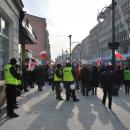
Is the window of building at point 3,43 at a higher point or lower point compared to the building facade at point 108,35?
lower

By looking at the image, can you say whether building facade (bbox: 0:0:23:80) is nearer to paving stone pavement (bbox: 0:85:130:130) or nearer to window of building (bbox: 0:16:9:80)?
window of building (bbox: 0:16:9:80)

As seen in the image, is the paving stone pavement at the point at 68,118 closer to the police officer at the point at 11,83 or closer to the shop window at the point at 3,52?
the police officer at the point at 11,83

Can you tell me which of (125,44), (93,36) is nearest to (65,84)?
(125,44)

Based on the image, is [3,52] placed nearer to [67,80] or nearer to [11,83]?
[67,80]

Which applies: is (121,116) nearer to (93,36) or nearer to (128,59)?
(128,59)

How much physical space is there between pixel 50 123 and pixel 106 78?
4.50 metres

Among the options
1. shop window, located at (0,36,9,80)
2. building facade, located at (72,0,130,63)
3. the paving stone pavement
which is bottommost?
the paving stone pavement

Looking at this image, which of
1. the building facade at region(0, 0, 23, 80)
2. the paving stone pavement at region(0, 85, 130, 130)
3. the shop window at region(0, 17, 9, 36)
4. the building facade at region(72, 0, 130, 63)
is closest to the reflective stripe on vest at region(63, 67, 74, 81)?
the paving stone pavement at region(0, 85, 130, 130)

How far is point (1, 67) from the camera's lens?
55.0 ft

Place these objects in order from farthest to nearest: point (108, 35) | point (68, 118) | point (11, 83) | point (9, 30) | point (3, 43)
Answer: point (108, 35), point (9, 30), point (3, 43), point (11, 83), point (68, 118)

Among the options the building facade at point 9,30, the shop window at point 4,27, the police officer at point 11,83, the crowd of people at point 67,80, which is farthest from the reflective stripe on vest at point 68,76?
the police officer at point 11,83

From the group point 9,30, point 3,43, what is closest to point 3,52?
point 3,43

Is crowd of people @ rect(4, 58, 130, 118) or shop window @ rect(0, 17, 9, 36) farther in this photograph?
shop window @ rect(0, 17, 9, 36)

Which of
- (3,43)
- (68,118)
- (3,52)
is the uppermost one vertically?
(3,43)
